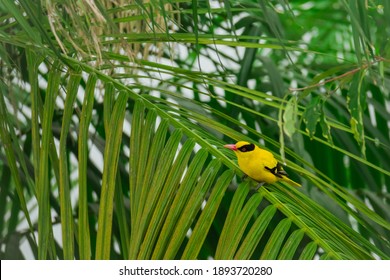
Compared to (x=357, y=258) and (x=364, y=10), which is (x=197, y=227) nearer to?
(x=357, y=258)

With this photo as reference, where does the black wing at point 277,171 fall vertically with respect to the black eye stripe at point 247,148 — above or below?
below

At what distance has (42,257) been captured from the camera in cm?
65

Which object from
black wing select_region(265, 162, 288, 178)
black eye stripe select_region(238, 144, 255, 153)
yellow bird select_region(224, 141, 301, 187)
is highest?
black eye stripe select_region(238, 144, 255, 153)

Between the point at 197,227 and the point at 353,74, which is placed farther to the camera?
the point at 197,227

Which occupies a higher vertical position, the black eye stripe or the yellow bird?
the black eye stripe

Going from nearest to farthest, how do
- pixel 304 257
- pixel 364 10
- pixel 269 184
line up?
1. pixel 364 10
2. pixel 304 257
3. pixel 269 184

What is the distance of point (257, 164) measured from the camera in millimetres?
705

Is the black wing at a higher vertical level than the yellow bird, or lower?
lower

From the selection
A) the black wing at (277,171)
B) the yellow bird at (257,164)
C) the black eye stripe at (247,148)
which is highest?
the black eye stripe at (247,148)

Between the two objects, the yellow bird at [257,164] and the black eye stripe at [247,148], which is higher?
the black eye stripe at [247,148]

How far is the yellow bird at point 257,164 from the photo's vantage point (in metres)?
0.69

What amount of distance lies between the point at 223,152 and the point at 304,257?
0.51 ft

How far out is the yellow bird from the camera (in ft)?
2.28
